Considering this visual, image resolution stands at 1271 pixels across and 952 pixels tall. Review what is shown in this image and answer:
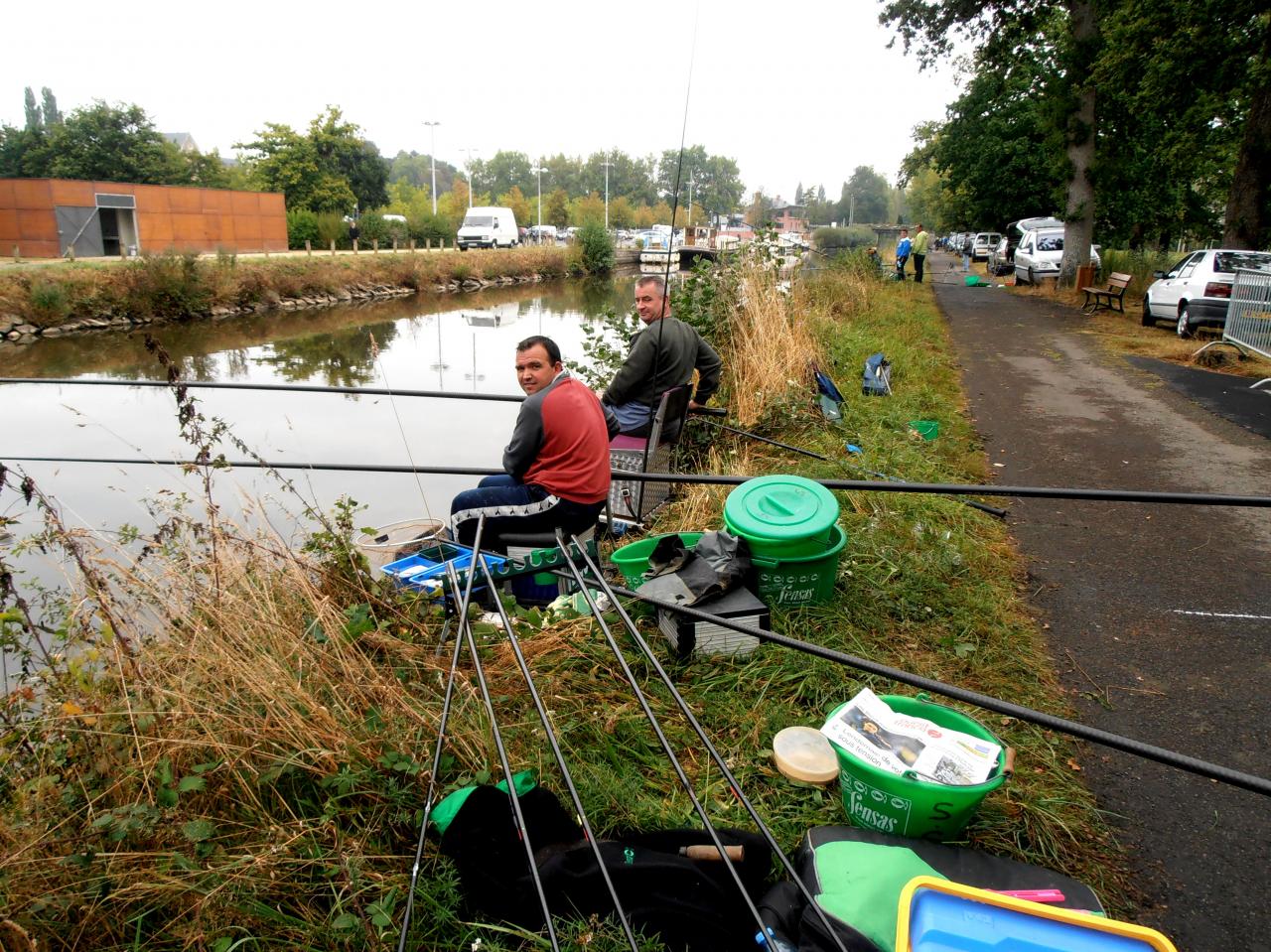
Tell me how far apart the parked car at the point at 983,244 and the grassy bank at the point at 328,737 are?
150ft

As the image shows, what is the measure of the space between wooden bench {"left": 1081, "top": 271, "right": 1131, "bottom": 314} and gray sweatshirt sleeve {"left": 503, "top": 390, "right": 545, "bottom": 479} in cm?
1651

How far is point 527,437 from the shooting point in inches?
163

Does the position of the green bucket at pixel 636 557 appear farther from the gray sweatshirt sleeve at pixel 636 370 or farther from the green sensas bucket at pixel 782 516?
the gray sweatshirt sleeve at pixel 636 370

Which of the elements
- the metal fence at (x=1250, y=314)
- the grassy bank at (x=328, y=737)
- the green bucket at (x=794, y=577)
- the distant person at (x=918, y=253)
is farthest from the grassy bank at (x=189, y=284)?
the metal fence at (x=1250, y=314)

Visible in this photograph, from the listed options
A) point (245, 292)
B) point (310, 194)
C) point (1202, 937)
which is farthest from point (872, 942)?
point (310, 194)

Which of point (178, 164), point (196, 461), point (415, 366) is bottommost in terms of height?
point (415, 366)

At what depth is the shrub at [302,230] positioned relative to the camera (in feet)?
120

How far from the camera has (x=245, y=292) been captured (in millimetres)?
23172

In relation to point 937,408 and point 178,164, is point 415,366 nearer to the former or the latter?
point 937,408

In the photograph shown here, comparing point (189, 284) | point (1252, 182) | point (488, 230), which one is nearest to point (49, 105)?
point (488, 230)

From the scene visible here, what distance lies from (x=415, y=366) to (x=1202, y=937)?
13295 millimetres

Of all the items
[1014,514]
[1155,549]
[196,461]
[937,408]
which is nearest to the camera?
[196,461]

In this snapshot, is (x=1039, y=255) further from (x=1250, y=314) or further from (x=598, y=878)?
(x=598, y=878)

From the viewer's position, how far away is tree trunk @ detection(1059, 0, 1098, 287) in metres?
18.5
